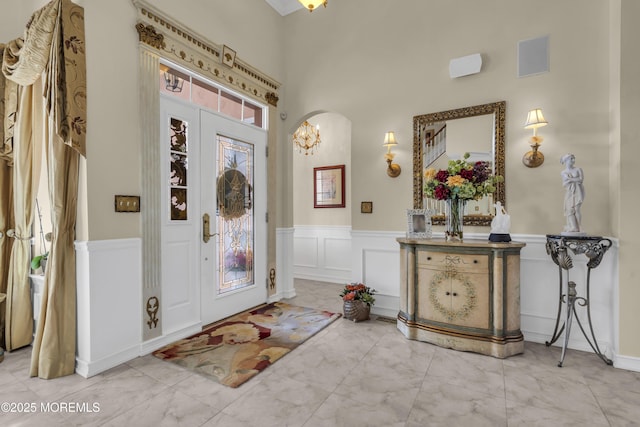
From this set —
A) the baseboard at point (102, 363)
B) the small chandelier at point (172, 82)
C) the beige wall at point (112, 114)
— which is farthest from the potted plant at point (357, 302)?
the small chandelier at point (172, 82)

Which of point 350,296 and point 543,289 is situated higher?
point 543,289

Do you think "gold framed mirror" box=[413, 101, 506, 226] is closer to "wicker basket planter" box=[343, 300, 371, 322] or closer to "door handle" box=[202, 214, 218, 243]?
"wicker basket planter" box=[343, 300, 371, 322]

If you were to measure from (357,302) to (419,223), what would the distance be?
1.16 m

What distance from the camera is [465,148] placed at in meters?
3.34

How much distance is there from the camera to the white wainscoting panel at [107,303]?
240 centimetres

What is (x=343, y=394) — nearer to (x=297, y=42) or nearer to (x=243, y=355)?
(x=243, y=355)

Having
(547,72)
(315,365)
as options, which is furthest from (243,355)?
(547,72)

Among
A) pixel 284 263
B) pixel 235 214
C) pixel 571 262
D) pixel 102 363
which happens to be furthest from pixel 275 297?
pixel 571 262

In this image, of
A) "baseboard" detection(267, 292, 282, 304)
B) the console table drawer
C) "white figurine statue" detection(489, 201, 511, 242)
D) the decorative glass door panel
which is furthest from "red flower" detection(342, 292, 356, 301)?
"white figurine statue" detection(489, 201, 511, 242)

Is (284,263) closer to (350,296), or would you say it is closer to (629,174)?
(350,296)

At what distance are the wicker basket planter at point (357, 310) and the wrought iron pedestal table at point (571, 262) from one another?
1.76 meters

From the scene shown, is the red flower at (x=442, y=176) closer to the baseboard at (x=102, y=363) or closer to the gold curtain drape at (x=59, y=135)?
the gold curtain drape at (x=59, y=135)

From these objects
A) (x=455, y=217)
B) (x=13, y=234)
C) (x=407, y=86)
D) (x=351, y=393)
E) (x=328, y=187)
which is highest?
(x=407, y=86)

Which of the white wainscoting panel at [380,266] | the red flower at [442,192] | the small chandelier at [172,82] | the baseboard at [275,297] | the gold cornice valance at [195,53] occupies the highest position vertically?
the gold cornice valance at [195,53]
